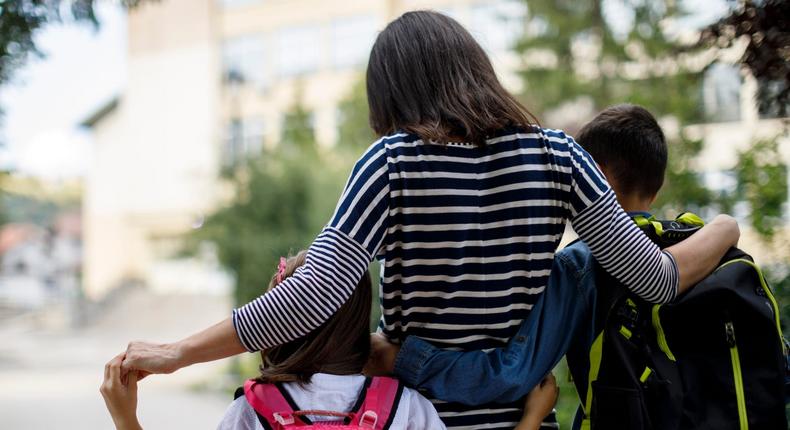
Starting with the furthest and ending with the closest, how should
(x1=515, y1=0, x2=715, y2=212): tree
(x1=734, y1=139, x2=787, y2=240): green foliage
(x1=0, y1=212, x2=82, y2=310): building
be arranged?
(x1=0, y1=212, x2=82, y2=310): building, (x1=515, y1=0, x2=715, y2=212): tree, (x1=734, y1=139, x2=787, y2=240): green foliage

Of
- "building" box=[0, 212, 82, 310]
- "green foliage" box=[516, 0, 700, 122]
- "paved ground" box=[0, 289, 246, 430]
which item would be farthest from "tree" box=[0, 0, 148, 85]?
"building" box=[0, 212, 82, 310]

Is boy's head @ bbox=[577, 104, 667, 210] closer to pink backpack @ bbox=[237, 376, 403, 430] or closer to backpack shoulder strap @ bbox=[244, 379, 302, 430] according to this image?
pink backpack @ bbox=[237, 376, 403, 430]

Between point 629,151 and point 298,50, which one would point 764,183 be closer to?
point 629,151

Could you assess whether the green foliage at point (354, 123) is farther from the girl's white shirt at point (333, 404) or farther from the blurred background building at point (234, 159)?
the girl's white shirt at point (333, 404)

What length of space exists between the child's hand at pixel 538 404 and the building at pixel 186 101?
2672cm

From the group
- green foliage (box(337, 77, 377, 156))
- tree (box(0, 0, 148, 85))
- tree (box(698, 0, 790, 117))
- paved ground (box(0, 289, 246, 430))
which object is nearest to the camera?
tree (box(698, 0, 790, 117))

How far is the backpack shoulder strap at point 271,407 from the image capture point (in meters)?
1.67

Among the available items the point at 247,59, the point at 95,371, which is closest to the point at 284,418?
the point at 95,371

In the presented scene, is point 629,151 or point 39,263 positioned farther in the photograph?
point 39,263

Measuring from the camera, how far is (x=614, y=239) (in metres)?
1.71

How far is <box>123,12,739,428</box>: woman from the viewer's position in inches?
63.6

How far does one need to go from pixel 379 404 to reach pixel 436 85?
26.4 inches

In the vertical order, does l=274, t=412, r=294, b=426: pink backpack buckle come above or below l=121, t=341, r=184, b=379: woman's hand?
below

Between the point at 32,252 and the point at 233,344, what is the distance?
44763mm
